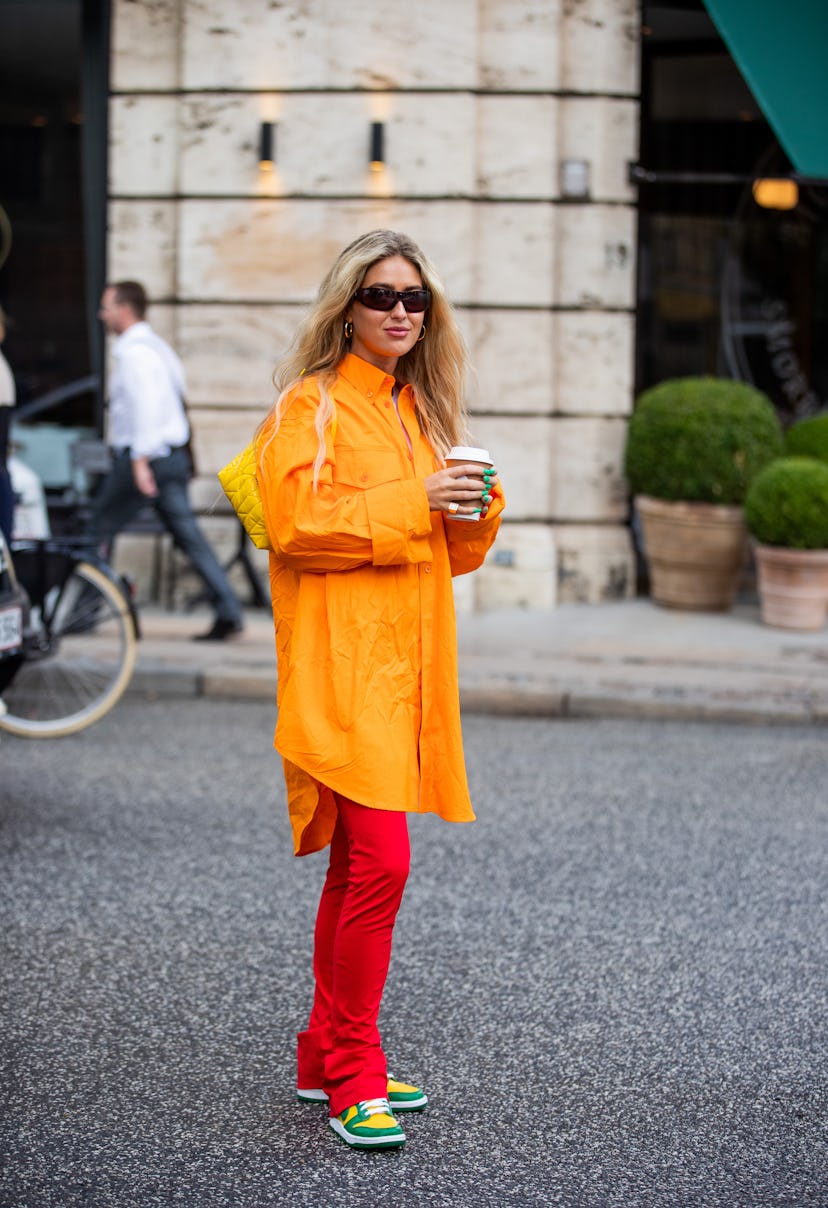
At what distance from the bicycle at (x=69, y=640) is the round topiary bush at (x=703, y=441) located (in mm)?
4067

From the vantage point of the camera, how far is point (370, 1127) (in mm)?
3262

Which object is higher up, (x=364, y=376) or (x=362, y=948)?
(x=364, y=376)

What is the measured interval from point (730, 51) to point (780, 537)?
3.12 meters

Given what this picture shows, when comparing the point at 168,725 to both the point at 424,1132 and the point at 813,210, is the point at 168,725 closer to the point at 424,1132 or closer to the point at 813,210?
the point at 424,1132

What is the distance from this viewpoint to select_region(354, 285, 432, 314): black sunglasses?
10.8 feet

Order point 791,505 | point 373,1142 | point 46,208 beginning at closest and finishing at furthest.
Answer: point 373,1142
point 791,505
point 46,208

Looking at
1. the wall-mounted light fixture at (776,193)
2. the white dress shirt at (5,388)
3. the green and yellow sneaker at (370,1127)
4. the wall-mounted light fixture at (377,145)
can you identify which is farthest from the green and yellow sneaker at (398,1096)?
the wall-mounted light fixture at (776,193)

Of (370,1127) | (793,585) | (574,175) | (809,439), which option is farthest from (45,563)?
(809,439)

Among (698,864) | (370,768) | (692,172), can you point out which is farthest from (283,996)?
(692,172)

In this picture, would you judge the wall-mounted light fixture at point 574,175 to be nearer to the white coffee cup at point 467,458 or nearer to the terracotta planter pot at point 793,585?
the terracotta planter pot at point 793,585

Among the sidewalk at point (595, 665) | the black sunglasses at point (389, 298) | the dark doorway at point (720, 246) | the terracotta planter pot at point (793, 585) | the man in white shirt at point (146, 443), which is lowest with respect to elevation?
the sidewalk at point (595, 665)

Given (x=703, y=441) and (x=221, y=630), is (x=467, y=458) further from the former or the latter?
(x=703, y=441)

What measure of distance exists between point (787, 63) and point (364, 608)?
25.6 ft

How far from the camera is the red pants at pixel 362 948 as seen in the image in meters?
3.25
